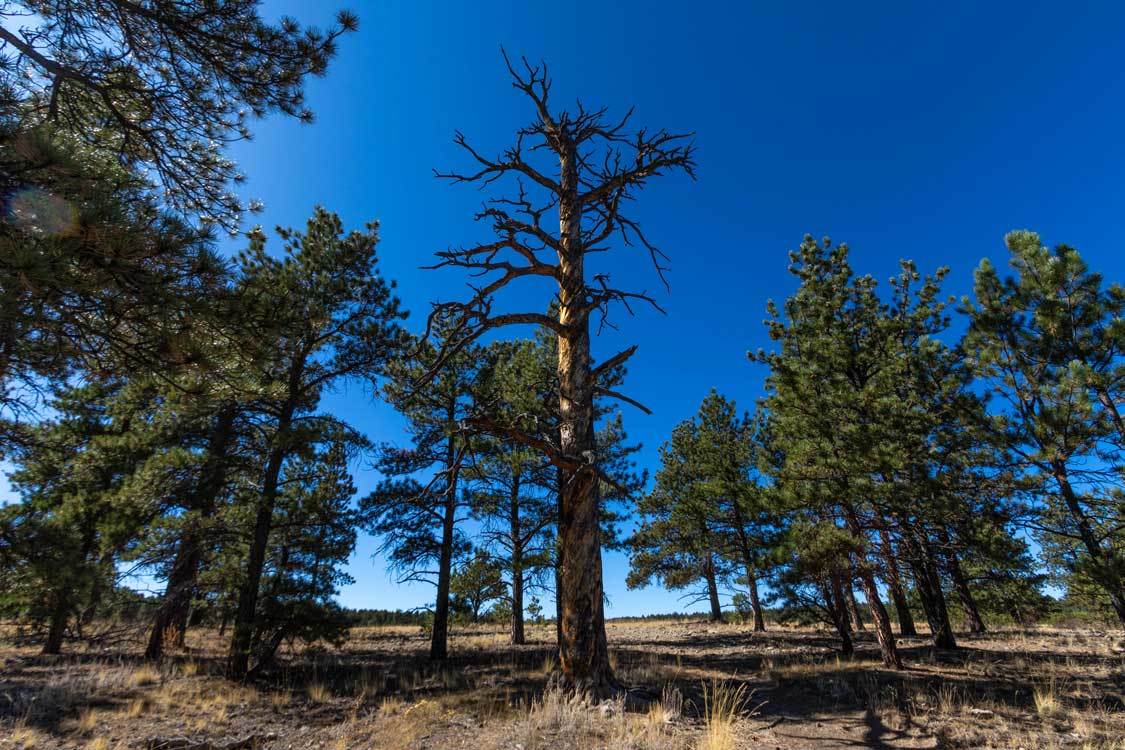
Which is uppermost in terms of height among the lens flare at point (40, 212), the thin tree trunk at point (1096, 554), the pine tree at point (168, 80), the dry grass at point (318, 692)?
the pine tree at point (168, 80)

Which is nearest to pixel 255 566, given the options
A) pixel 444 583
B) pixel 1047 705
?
pixel 444 583

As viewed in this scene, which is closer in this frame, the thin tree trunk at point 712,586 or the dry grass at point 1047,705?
the dry grass at point 1047,705

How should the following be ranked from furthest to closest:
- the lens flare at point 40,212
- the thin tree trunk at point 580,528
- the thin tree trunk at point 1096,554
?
the thin tree trunk at point 1096,554 → the thin tree trunk at point 580,528 → the lens flare at point 40,212

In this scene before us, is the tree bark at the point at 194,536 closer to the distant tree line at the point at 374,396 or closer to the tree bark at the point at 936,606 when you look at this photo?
the distant tree line at the point at 374,396

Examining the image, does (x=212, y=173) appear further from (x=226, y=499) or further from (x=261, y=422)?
(x=226, y=499)

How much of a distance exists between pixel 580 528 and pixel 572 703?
1595 millimetres

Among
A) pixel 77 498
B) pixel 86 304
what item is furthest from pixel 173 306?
pixel 77 498

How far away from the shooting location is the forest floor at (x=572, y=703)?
179 inches

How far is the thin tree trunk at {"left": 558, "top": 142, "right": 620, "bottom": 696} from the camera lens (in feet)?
15.5

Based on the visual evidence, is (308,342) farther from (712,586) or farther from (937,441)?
(712,586)

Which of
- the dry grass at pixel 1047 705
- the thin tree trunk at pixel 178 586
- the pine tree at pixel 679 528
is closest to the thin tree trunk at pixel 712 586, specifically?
the pine tree at pixel 679 528

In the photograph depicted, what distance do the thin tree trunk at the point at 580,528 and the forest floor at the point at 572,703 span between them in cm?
38

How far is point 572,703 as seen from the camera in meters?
Result: 4.35

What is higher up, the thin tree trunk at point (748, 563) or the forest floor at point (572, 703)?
the thin tree trunk at point (748, 563)
